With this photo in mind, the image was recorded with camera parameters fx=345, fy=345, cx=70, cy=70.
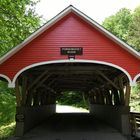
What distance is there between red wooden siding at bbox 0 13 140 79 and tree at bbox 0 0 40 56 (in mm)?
4079

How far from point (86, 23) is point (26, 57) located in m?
3.09

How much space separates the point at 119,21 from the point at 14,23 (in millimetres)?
62588

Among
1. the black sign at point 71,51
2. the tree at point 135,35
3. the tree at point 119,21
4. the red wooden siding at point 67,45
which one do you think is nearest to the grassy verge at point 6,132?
the red wooden siding at point 67,45

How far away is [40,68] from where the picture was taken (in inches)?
640

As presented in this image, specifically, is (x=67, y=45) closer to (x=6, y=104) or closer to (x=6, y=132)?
(x=6, y=132)

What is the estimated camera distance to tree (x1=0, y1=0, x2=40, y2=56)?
18.8m

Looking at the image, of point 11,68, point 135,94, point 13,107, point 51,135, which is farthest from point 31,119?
point 135,94

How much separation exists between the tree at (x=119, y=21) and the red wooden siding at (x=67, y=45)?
61737mm

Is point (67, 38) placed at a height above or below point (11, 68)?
above

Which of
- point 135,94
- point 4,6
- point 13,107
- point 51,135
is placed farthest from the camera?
point 135,94

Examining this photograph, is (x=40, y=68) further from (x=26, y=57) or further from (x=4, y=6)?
(x=4, y=6)

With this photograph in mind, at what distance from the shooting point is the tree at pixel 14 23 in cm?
1880

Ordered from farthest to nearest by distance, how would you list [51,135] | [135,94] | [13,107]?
[135,94] → [13,107] → [51,135]

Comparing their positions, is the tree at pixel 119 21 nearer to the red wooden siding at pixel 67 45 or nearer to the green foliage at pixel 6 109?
the green foliage at pixel 6 109
